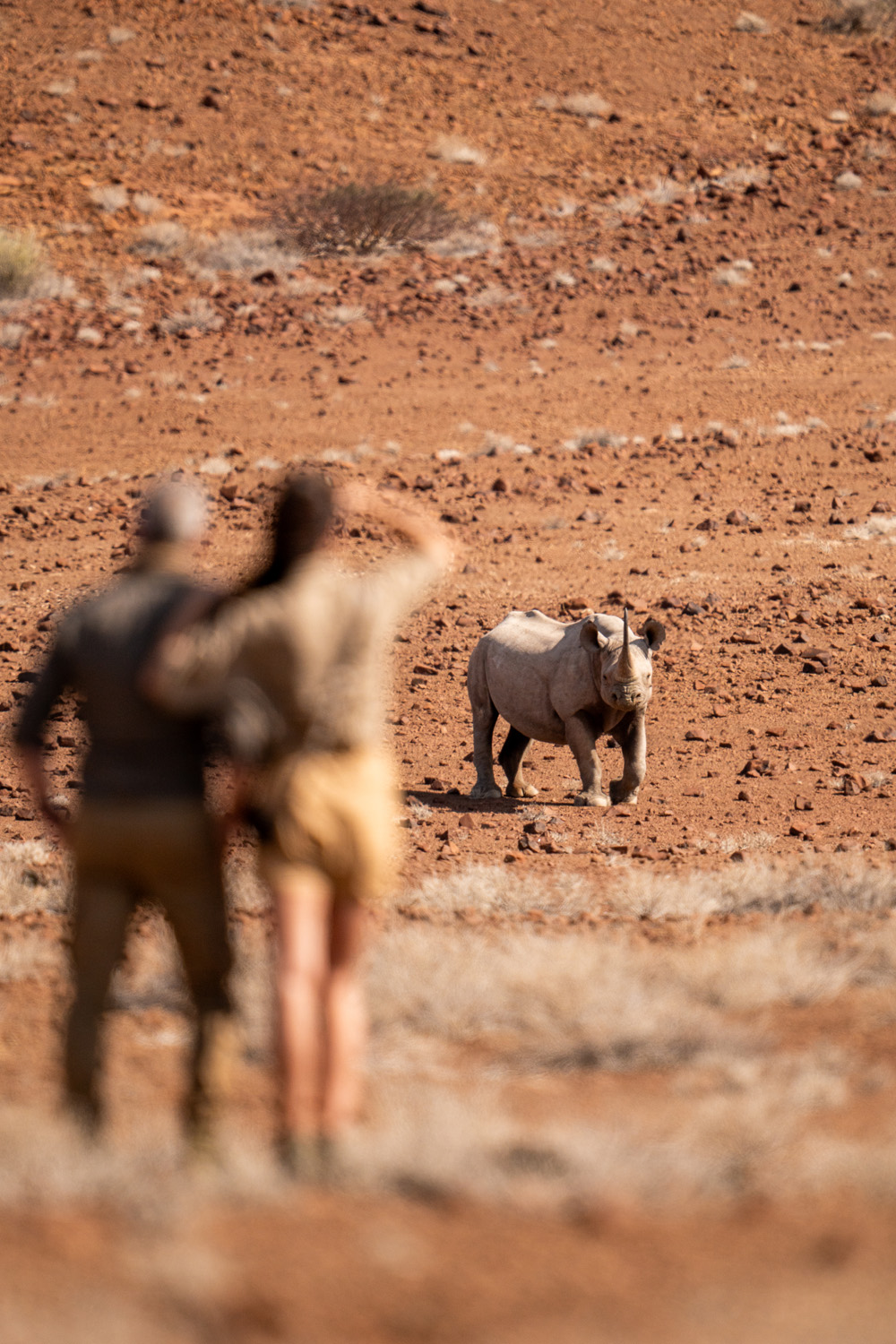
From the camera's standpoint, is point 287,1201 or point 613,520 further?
point 613,520

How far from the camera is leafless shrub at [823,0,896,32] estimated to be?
35.1m

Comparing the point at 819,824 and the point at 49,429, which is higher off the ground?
the point at 819,824

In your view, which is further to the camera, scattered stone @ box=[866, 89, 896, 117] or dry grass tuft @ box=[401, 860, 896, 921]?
scattered stone @ box=[866, 89, 896, 117]

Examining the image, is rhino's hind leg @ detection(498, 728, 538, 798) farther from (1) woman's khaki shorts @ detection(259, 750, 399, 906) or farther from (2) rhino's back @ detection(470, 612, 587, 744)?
(1) woman's khaki shorts @ detection(259, 750, 399, 906)

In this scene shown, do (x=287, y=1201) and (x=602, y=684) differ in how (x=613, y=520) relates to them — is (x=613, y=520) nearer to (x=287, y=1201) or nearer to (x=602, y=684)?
(x=602, y=684)

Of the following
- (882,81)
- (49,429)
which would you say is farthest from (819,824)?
(882,81)

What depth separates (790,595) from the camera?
1485 centimetres

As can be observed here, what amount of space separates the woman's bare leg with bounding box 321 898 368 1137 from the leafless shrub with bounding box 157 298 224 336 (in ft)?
70.2

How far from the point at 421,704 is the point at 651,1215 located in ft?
32.4

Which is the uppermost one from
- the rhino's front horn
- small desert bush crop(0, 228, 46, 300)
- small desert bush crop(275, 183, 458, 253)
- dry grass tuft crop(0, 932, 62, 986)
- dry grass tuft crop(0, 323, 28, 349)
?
dry grass tuft crop(0, 932, 62, 986)

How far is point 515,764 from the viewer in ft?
37.9

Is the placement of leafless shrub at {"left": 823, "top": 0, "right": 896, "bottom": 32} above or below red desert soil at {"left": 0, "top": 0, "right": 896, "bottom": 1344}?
above

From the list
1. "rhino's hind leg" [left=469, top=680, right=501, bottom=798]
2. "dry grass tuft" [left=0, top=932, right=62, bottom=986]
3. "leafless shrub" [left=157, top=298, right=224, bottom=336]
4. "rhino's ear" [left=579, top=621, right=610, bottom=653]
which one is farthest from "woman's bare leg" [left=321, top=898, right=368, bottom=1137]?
"leafless shrub" [left=157, top=298, right=224, bottom=336]

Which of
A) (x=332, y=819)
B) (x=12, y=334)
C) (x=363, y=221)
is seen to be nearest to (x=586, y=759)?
(x=332, y=819)
